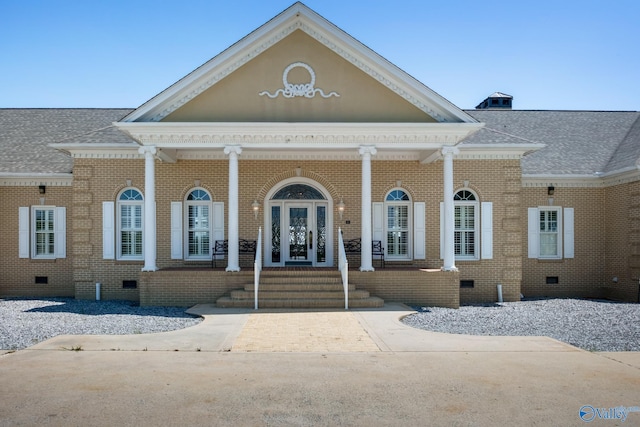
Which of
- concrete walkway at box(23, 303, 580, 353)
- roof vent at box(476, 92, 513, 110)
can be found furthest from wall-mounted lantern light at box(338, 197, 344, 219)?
roof vent at box(476, 92, 513, 110)

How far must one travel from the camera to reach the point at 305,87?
15164 mm

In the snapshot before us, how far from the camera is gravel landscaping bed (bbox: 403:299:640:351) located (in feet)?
33.9

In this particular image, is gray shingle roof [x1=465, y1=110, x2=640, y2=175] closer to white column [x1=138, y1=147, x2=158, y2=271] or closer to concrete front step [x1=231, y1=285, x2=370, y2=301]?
concrete front step [x1=231, y1=285, x2=370, y2=301]

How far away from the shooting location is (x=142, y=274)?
586 inches

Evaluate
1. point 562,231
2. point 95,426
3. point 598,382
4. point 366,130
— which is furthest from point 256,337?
point 562,231

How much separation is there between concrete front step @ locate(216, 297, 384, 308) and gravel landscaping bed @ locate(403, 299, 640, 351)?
132 centimetres

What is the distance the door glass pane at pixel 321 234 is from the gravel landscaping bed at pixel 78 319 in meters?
4.96

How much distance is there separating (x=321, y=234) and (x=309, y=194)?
4.34 ft

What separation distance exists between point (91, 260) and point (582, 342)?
1372cm

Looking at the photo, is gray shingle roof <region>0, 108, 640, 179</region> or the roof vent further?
the roof vent

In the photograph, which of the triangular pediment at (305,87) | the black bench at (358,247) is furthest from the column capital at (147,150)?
the black bench at (358,247)

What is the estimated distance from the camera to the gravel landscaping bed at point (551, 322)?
10.3 m

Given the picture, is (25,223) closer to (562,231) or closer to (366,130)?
(366,130)

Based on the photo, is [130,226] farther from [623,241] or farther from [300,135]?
[623,241]
